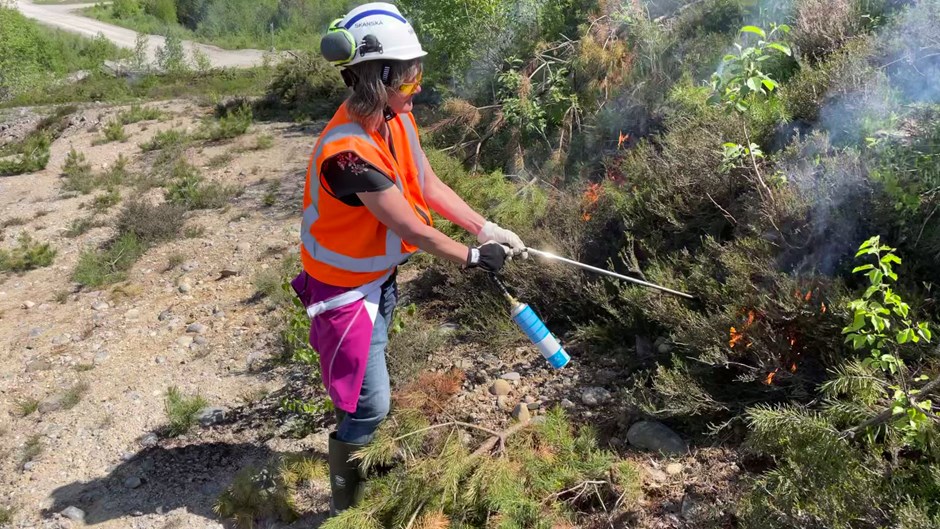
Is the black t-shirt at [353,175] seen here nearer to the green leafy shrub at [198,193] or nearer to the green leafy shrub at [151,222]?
the green leafy shrub at [151,222]

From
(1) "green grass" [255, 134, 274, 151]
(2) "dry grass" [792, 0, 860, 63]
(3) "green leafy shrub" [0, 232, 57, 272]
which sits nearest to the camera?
(2) "dry grass" [792, 0, 860, 63]

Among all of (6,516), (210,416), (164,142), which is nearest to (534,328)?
(210,416)

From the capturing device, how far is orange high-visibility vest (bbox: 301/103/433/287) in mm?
2156

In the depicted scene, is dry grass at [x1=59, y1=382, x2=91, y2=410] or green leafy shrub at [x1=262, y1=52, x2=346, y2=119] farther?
green leafy shrub at [x1=262, y1=52, x2=346, y2=119]

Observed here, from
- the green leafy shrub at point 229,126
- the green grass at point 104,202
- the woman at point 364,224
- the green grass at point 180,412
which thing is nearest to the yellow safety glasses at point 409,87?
the woman at point 364,224

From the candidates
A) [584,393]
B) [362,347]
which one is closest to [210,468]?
[362,347]

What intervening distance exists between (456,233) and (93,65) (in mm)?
21593

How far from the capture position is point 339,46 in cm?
209

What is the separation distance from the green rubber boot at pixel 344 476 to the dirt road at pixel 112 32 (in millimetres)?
20543

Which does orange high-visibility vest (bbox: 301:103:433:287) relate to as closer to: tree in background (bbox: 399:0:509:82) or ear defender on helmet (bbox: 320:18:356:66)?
ear defender on helmet (bbox: 320:18:356:66)

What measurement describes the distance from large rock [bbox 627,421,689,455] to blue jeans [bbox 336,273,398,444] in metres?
1.01

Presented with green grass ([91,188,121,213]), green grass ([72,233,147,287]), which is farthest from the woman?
green grass ([91,188,121,213])

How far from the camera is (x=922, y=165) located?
253 centimetres

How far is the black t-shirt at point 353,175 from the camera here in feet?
6.87
